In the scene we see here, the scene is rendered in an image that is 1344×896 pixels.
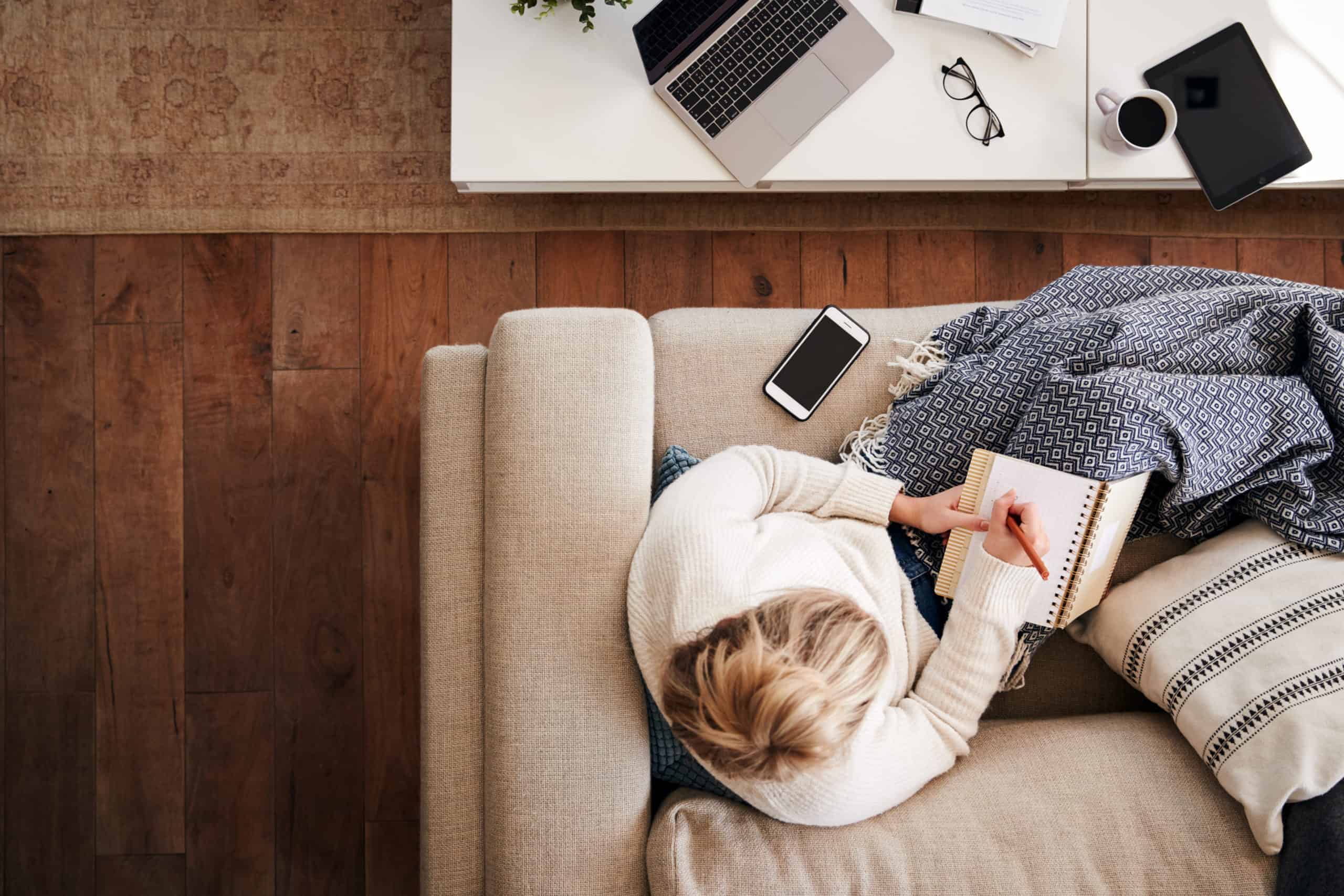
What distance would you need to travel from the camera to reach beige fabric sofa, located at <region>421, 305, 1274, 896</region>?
37.6 inches

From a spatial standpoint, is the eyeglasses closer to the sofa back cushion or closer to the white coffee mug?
the white coffee mug

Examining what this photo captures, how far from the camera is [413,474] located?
5.22 ft

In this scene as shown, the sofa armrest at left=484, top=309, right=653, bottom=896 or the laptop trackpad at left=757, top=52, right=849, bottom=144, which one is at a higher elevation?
the laptop trackpad at left=757, top=52, right=849, bottom=144

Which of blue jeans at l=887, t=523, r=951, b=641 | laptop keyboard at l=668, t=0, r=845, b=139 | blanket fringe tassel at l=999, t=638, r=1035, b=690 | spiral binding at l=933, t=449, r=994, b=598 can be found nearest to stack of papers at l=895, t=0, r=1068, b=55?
laptop keyboard at l=668, t=0, r=845, b=139

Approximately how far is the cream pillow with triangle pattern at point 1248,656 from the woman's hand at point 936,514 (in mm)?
232

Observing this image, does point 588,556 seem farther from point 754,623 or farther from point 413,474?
point 413,474

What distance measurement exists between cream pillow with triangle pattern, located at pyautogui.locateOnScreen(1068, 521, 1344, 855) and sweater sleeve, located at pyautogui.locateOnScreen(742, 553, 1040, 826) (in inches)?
6.9

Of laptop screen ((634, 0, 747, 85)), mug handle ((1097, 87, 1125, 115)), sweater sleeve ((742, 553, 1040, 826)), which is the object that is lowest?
sweater sleeve ((742, 553, 1040, 826))

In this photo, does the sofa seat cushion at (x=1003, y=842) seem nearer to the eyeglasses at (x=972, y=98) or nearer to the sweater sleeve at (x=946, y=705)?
the sweater sleeve at (x=946, y=705)

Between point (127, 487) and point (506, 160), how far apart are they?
3.23ft

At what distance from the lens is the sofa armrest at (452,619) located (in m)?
1.00

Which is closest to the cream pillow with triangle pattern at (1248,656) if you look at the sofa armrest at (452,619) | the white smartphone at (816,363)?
the white smartphone at (816,363)

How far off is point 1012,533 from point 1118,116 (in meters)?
0.64

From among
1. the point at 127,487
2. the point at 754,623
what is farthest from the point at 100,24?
the point at 754,623
